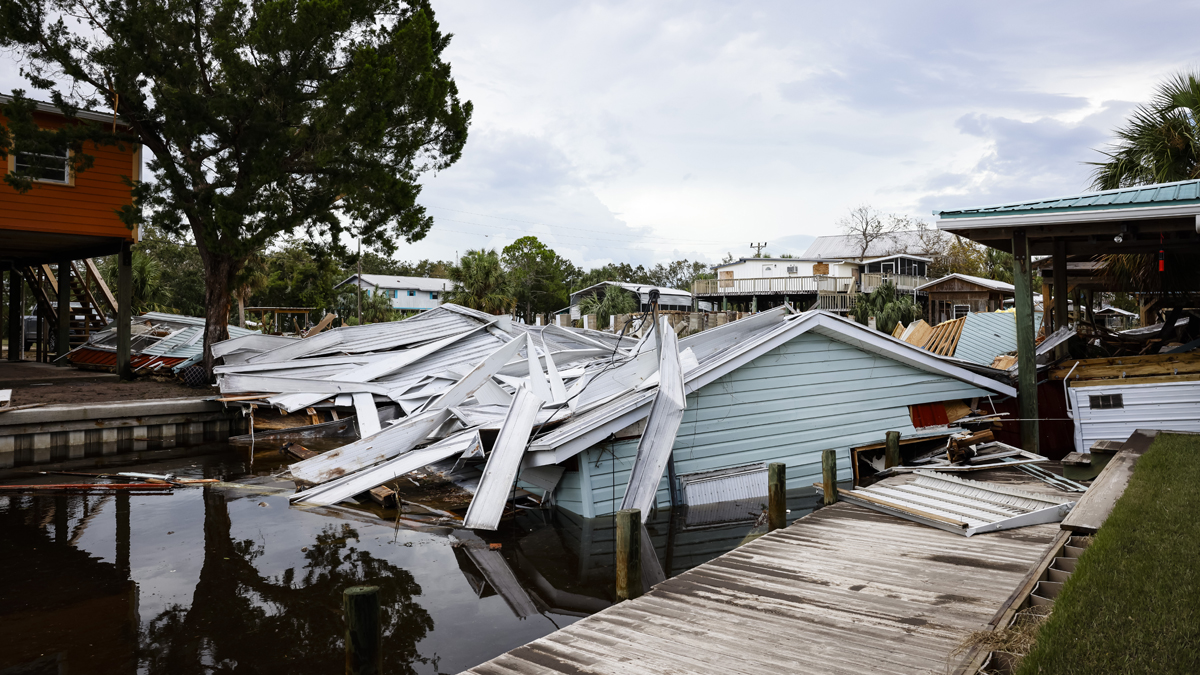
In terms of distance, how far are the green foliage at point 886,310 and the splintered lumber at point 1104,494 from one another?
75.5 feet

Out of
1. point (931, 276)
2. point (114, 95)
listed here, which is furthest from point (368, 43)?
point (931, 276)

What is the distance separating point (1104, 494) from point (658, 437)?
4.62 m

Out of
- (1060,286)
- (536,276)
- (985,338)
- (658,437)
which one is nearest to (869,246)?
(536,276)

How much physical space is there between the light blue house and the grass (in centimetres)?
552

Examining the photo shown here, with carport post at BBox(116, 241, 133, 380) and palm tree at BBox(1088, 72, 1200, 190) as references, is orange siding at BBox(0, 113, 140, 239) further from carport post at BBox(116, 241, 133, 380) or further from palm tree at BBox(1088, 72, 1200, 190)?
palm tree at BBox(1088, 72, 1200, 190)

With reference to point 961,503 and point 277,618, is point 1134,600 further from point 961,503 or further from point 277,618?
point 277,618

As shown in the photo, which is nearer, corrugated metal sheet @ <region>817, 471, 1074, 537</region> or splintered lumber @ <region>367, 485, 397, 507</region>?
corrugated metal sheet @ <region>817, 471, 1074, 537</region>

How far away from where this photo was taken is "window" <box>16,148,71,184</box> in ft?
52.4

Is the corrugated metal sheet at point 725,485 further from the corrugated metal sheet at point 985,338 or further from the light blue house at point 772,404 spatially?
the corrugated metal sheet at point 985,338

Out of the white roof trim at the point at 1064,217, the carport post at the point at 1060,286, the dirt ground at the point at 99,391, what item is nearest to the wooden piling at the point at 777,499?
the white roof trim at the point at 1064,217

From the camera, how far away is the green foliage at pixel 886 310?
3198 cm

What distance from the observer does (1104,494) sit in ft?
21.4

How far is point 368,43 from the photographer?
1994 cm

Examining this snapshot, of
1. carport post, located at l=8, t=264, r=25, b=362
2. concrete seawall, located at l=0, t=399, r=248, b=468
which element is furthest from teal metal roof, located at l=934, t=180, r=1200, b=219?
carport post, located at l=8, t=264, r=25, b=362
